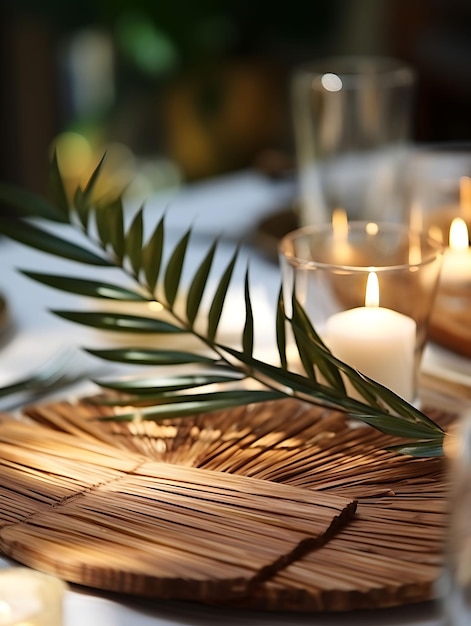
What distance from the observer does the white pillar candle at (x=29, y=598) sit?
0.42 m

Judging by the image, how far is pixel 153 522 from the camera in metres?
0.49

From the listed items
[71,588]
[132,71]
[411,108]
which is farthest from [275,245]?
[132,71]

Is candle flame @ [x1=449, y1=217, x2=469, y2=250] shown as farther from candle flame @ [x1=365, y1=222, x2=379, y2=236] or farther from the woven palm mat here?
the woven palm mat

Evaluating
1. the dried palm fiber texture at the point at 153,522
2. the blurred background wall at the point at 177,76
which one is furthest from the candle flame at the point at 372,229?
the blurred background wall at the point at 177,76

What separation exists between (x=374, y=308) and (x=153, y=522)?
0.22 meters

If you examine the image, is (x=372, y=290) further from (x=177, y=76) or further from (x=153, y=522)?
(x=177, y=76)

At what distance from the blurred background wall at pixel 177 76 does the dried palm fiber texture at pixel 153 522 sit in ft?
6.81

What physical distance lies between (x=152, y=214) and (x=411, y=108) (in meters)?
0.33

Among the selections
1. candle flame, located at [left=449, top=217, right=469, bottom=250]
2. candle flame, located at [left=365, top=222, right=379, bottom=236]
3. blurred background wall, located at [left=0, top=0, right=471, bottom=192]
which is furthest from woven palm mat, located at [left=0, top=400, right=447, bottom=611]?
blurred background wall, located at [left=0, top=0, right=471, bottom=192]

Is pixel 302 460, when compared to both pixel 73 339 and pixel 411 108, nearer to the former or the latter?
pixel 73 339

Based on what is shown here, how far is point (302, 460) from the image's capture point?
1.86 feet

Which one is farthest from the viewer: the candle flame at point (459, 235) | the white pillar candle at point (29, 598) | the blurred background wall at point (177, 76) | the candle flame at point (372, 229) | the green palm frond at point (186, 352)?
the blurred background wall at point (177, 76)

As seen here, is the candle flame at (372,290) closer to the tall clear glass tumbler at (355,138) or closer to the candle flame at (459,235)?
the candle flame at (459,235)

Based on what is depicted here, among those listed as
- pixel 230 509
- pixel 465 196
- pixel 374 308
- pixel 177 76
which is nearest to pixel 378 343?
pixel 374 308
